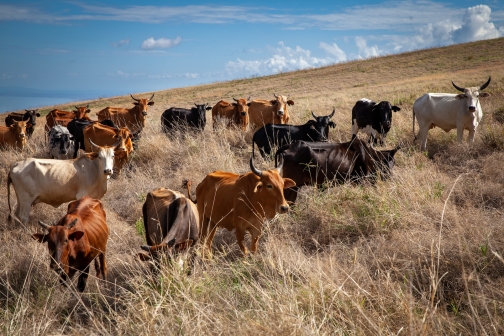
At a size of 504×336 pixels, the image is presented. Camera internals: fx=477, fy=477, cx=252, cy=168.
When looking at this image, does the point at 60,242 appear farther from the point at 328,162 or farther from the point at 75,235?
the point at 328,162

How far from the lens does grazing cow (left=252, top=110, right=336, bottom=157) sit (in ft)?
34.6

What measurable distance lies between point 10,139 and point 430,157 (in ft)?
39.3

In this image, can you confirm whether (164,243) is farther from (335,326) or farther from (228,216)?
(335,326)

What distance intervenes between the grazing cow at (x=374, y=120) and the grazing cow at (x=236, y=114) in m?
3.67

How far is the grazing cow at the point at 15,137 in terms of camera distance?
14.3m

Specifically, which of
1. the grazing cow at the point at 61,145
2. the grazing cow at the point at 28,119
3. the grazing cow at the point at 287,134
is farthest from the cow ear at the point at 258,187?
the grazing cow at the point at 28,119

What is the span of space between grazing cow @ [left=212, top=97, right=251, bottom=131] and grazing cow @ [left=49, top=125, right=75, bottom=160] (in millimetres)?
4610

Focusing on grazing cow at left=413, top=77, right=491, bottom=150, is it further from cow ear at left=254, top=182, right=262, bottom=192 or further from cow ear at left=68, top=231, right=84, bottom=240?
cow ear at left=68, top=231, right=84, bottom=240

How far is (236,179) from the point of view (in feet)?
21.1

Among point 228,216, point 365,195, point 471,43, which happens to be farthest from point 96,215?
point 471,43

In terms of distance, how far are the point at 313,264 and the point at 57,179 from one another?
5.38 metres

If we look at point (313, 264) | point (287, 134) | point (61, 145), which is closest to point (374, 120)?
point (287, 134)

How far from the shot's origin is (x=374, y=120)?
41.1 feet

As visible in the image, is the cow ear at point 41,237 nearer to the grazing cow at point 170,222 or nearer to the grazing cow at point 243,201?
the grazing cow at point 170,222
